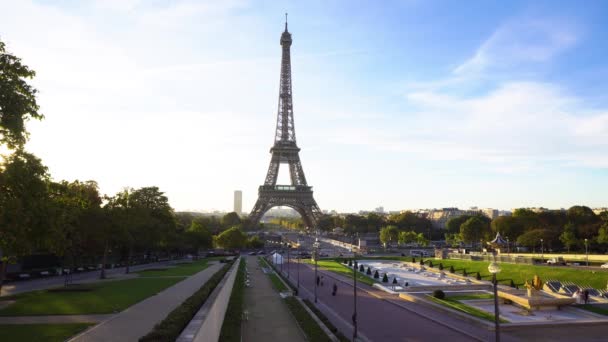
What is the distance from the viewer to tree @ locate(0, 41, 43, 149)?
1766 cm

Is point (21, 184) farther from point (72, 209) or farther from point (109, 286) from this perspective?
point (109, 286)

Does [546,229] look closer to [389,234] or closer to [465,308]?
[389,234]

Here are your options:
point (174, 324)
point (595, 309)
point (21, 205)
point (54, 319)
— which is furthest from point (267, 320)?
point (595, 309)

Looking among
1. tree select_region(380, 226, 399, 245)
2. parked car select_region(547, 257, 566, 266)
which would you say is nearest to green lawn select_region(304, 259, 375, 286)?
parked car select_region(547, 257, 566, 266)

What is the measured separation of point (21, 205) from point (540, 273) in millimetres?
44168

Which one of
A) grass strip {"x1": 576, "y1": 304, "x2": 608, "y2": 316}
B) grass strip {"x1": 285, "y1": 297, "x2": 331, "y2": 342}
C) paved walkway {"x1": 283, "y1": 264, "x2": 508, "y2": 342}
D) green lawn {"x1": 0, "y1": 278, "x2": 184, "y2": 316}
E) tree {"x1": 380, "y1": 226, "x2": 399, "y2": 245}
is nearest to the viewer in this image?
grass strip {"x1": 285, "y1": 297, "x2": 331, "y2": 342}

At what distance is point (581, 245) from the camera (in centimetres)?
7225

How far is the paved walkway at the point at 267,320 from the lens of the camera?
21.9 meters

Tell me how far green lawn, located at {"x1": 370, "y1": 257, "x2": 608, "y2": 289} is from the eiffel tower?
210 feet

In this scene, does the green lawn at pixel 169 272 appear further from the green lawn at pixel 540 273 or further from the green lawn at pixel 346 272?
the green lawn at pixel 540 273

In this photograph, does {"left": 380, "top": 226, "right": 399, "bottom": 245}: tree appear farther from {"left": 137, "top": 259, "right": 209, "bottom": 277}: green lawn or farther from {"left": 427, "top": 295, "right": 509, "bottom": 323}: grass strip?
{"left": 427, "top": 295, "right": 509, "bottom": 323}: grass strip

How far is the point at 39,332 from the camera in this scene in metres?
20.1

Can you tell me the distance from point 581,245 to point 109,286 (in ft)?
231

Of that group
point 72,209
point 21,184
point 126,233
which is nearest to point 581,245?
point 126,233
